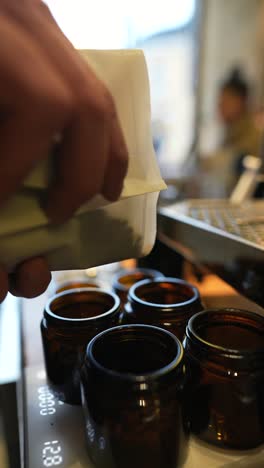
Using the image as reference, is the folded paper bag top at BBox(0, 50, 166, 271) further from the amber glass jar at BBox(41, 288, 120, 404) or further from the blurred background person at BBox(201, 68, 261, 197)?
the blurred background person at BBox(201, 68, 261, 197)

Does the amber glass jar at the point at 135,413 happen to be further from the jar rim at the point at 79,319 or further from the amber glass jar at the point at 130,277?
the amber glass jar at the point at 130,277

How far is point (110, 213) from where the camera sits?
0.28 meters

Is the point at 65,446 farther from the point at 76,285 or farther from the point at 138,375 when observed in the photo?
the point at 76,285

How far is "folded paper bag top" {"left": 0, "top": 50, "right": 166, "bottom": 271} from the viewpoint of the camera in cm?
24

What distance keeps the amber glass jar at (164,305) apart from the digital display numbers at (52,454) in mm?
114

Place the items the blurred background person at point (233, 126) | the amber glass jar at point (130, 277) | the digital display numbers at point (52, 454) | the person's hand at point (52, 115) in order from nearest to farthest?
the person's hand at point (52, 115)
the digital display numbers at point (52, 454)
the amber glass jar at point (130, 277)
the blurred background person at point (233, 126)

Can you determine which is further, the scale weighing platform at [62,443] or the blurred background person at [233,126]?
the blurred background person at [233,126]

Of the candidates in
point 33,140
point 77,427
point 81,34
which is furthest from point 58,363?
point 81,34

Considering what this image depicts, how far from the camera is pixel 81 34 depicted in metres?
1.48

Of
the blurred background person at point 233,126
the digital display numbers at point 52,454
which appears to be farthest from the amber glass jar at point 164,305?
the blurred background person at point 233,126

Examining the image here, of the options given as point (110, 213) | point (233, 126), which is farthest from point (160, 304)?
point (233, 126)

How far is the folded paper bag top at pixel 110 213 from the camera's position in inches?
9.4

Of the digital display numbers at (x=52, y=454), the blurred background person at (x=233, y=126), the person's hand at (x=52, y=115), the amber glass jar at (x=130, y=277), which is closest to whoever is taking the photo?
the person's hand at (x=52, y=115)

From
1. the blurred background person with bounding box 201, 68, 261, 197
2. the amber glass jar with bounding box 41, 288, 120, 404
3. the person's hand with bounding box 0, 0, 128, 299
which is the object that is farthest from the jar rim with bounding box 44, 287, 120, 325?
the blurred background person with bounding box 201, 68, 261, 197
